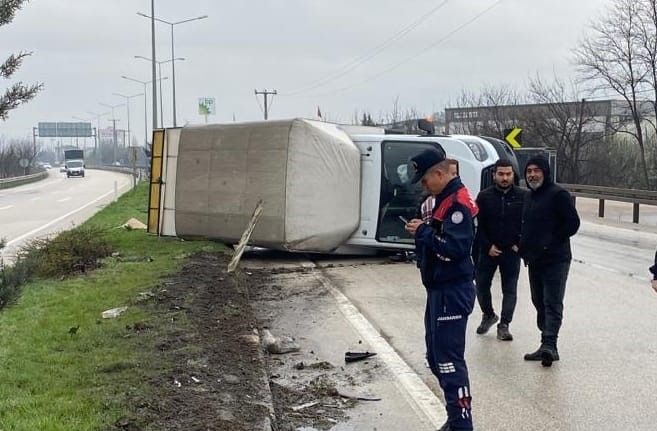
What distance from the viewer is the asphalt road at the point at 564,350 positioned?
5.35 meters

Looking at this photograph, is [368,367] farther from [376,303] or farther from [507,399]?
[376,303]

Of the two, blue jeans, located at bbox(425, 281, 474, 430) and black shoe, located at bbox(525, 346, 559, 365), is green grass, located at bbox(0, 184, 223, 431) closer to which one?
blue jeans, located at bbox(425, 281, 474, 430)

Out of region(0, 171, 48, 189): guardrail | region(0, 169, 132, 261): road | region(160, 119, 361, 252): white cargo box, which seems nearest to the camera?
region(160, 119, 361, 252): white cargo box

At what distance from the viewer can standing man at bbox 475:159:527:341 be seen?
24.8ft

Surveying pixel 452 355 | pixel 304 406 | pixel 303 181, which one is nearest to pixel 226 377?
pixel 304 406

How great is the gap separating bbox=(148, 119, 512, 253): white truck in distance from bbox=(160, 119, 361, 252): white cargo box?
Result: 0.7 inches

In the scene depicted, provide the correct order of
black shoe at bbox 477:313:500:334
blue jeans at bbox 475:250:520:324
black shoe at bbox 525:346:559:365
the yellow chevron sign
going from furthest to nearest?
the yellow chevron sign < black shoe at bbox 477:313:500:334 < blue jeans at bbox 475:250:520:324 < black shoe at bbox 525:346:559:365

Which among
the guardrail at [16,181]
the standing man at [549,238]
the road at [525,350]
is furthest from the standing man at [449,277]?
the guardrail at [16,181]

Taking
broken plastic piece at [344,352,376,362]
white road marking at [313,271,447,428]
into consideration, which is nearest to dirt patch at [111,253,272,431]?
broken plastic piece at [344,352,376,362]

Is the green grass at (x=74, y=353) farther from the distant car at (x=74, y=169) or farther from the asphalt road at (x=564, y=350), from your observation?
the distant car at (x=74, y=169)

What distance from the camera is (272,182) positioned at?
41.3 ft

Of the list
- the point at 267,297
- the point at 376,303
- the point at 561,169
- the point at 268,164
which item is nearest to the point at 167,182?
the point at 268,164

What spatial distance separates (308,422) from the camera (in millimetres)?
5211

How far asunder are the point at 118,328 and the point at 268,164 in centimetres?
586
